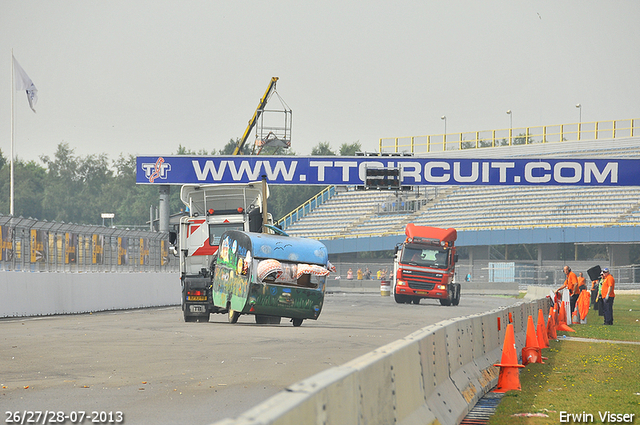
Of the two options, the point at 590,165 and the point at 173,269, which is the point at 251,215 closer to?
the point at 173,269

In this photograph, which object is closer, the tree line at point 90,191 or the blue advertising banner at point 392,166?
the blue advertising banner at point 392,166

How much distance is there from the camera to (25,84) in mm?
48406

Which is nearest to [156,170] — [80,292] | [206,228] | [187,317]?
[80,292]

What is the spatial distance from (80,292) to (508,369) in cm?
1846

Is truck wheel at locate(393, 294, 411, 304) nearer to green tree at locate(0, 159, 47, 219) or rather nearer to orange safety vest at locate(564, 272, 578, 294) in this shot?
orange safety vest at locate(564, 272, 578, 294)

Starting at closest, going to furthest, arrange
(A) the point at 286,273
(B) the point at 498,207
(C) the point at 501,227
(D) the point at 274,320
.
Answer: (A) the point at 286,273, (D) the point at 274,320, (C) the point at 501,227, (B) the point at 498,207

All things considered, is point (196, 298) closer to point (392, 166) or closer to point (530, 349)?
point (530, 349)

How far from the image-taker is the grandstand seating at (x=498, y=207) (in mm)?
64438

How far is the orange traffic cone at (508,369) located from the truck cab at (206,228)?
36.7 feet

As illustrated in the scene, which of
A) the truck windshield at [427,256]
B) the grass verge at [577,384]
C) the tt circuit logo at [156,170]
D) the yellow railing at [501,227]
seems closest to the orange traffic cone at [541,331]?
the grass verge at [577,384]

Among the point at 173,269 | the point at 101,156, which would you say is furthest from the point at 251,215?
the point at 101,156

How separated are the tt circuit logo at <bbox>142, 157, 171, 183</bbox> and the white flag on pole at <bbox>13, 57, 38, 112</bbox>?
32.6 ft

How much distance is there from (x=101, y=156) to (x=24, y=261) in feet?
396

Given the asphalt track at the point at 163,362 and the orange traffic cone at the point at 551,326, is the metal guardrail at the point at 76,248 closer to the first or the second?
the asphalt track at the point at 163,362
